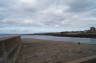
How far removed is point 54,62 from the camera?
574 centimetres

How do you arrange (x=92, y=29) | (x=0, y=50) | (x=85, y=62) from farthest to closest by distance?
(x=92, y=29) < (x=0, y=50) < (x=85, y=62)

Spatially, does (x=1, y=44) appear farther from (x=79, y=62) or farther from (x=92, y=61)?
(x=92, y=61)

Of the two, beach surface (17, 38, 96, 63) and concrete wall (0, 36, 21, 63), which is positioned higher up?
concrete wall (0, 36, 21, 63)

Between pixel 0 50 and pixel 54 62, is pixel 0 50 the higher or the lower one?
the higher one

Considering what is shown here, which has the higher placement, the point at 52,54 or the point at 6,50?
the point at 6,50

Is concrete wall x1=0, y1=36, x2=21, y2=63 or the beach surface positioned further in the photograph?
the beach surface

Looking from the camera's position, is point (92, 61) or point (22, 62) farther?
point (22, 62)

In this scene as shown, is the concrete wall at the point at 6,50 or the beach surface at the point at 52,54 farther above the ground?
the concrete wall at the point at 6,50

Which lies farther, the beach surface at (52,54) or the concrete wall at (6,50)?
the beach surface at (52,54)

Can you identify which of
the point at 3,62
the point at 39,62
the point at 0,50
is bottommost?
the point at 39,62

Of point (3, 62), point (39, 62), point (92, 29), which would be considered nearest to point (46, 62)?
point (39, 62)

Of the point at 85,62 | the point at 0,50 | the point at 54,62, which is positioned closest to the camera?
the point at 85,62

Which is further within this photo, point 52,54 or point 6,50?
point 52,54

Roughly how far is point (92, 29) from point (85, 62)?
325 ft
